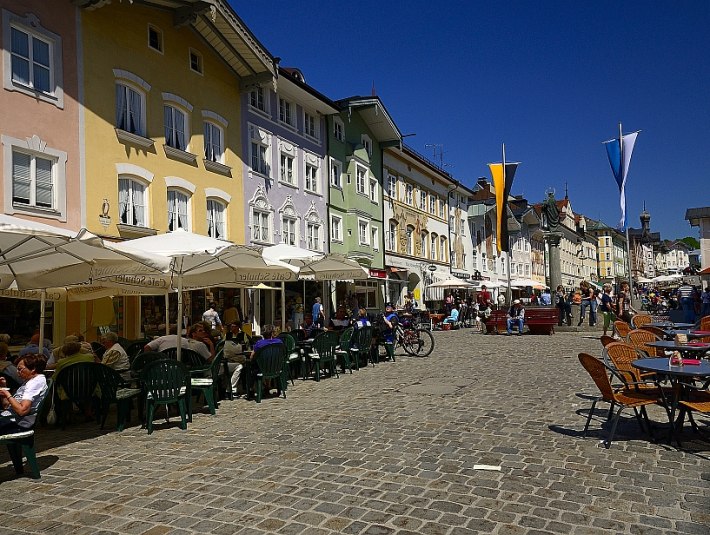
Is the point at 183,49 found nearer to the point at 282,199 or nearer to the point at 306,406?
the point at 282,199

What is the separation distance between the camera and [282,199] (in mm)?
24078

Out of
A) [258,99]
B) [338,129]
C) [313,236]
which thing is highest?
[338,129]

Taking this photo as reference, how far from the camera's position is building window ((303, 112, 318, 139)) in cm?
2627

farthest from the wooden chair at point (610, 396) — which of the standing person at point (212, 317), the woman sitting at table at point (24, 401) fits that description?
the standing person at point (212, 317)

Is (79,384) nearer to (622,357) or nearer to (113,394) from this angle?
(113,394)

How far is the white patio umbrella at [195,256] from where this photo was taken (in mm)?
9156

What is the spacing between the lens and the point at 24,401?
222 inches

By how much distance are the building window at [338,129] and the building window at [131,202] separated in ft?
43.5

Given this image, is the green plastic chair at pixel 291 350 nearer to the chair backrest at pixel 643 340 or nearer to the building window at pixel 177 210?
the chair backrest at pixel 643 340

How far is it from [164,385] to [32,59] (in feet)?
33.3

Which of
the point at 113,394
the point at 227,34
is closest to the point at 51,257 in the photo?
the point at 113,394

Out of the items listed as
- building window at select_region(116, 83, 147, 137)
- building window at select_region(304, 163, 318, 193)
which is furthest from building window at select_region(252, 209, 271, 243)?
building window at select_region(116, 83, 147, 137)

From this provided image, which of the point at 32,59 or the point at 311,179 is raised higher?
the point at 32,59


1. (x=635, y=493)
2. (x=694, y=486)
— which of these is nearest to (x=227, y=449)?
(x=635, y=493)
